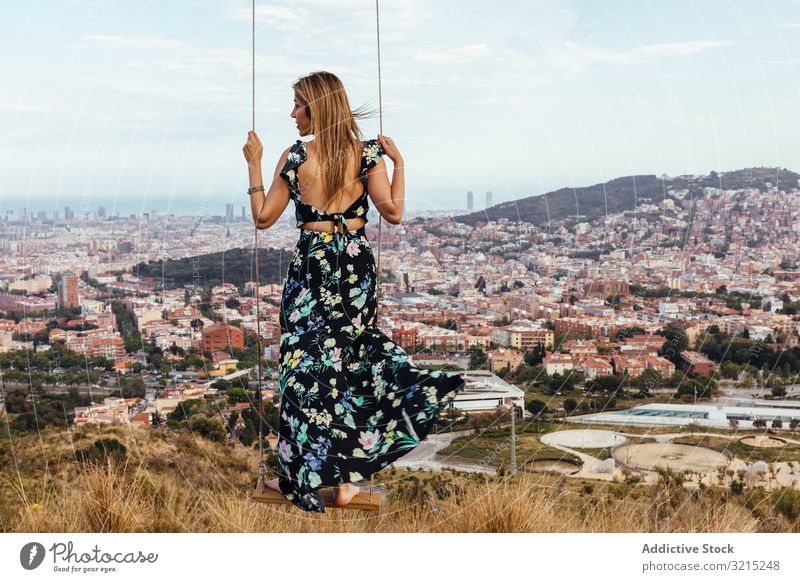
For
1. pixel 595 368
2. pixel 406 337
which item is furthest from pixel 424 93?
pixel 595 368

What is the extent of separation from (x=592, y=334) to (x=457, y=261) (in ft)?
9.44

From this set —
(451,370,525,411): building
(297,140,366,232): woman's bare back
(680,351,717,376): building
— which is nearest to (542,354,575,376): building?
(451,370,525,411): building

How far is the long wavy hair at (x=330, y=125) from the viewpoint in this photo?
3695mm

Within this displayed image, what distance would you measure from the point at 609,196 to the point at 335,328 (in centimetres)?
508

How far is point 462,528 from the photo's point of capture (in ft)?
14.7

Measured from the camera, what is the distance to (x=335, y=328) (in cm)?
386

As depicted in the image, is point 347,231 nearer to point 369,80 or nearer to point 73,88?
point 369,80

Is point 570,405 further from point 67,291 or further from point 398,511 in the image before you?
point 67,291

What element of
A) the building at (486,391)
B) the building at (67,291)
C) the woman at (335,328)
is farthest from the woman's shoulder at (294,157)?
the building at (67,291)

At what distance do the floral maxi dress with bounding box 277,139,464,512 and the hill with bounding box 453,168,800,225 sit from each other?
2504 mm

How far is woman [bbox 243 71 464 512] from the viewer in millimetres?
3719

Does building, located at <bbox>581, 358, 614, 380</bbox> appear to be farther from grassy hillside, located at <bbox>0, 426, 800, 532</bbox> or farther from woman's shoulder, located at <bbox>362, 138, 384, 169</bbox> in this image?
woman's shoulder, located at <bbox>362, 138, 384, 169</bbox>

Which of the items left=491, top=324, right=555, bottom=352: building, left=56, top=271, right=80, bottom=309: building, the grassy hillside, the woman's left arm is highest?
the woman's left arm

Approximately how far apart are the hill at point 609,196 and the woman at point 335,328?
8.19 feet
